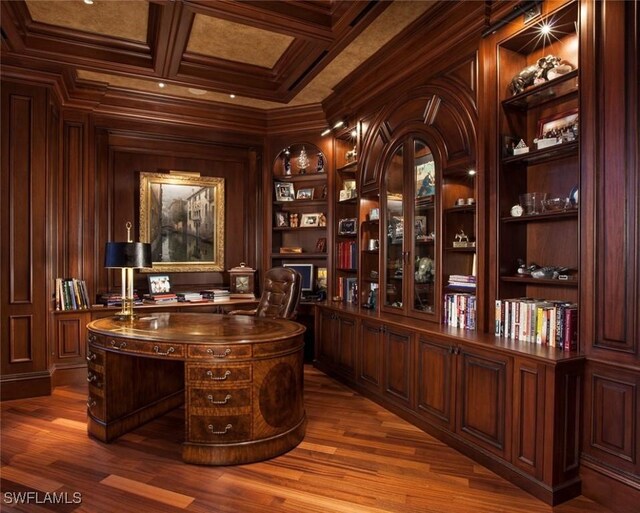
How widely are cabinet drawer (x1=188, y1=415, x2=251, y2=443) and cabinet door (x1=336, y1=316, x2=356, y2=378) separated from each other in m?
1.73

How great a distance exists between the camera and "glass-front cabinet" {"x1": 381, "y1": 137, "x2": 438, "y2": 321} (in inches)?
139

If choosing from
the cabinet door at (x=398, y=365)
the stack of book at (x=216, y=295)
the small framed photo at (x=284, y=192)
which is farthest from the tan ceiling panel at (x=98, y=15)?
the cabinet door at (x=398, y=365)

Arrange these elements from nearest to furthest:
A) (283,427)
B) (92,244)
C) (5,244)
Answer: (283,427) → (5,244) → (92,244)

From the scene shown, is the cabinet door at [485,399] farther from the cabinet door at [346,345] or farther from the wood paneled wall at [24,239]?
the wood paneled wall at [24,239]

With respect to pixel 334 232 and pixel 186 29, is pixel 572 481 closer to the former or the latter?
pixel 334 232

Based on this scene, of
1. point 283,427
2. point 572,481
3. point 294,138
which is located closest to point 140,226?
point 294,138

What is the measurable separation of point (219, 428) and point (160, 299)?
2626 millimetres

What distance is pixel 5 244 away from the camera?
12.8 feet

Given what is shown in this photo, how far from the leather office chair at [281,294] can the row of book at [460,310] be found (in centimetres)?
142

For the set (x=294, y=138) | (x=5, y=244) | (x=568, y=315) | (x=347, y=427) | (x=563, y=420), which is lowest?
(x=347, y=427)

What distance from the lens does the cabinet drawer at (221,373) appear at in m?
2.69

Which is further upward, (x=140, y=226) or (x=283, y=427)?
(x=140, y=226)

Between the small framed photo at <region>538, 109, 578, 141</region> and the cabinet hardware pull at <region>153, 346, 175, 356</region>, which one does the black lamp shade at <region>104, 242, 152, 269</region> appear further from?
the small framed photo at <region>538, 109, 578, 141</region>

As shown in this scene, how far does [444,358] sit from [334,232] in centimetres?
242
